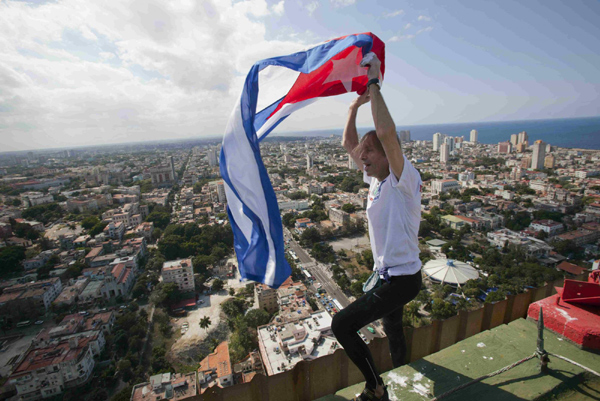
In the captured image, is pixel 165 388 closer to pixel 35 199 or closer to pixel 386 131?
pixel 386 131

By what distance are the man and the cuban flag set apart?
0.39m

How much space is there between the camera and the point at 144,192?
2920cm

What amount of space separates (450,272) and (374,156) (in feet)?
38.0

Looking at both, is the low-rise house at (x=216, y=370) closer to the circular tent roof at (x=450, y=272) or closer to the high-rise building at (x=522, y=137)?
the circular tent roof at (x=450, y=272)

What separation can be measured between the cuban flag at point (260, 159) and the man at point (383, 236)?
15.5 inches

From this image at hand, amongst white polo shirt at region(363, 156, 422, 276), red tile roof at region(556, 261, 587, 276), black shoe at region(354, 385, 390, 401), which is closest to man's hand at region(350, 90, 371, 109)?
white polo shirt at region(363, 156, 422, 276)

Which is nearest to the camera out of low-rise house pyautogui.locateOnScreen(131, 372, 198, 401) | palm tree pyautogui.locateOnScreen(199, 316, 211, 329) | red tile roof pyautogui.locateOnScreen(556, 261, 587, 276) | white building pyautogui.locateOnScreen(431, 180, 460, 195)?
low-rise house pyautogui.locateOnScreen(131, 372, 198, 401)

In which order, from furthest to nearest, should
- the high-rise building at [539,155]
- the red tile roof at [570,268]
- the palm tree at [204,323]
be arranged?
the high-rise building at [539,155] < the red tile roof at [570,268] < the palm tree at [204,323]

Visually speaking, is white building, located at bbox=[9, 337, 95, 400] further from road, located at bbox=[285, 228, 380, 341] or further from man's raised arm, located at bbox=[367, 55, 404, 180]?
man's raised arm, located at bbox=[367, 55, 404, 180]

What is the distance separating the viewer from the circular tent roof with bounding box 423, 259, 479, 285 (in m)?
10.9

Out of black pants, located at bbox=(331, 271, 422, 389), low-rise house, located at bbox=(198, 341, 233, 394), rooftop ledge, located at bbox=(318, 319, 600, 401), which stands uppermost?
black pants, located at bbox=(331, 271, 422, 389)

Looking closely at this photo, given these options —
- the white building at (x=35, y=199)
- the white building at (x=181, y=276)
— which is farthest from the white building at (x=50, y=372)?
the white building at (x=35, y=199)

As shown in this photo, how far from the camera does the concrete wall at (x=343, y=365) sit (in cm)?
120

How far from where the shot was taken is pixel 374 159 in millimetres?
1104
